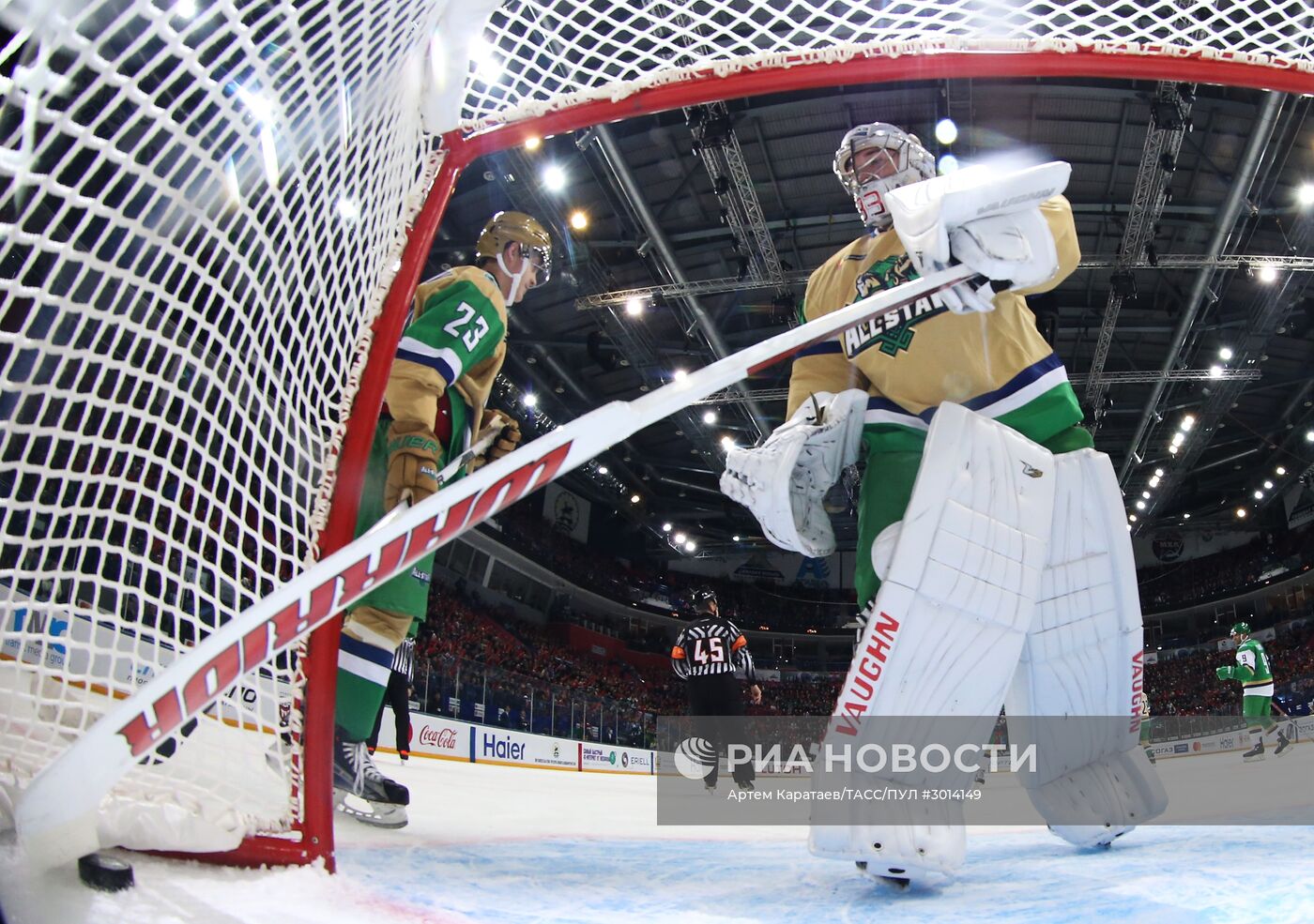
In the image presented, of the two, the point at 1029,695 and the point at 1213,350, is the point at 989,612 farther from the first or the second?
the point at 1213,350

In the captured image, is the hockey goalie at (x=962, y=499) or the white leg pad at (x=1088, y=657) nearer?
the hockey goalie at (x=962, y=499)

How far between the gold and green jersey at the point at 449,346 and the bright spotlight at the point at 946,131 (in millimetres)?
7235

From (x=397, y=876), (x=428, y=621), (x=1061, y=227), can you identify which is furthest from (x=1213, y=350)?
(x=397, y=876)

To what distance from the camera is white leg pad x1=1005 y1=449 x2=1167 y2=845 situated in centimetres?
156

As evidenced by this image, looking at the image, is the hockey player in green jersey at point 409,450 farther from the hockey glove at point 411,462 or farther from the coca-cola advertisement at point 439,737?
the coca-cola advertisement at point 439,737

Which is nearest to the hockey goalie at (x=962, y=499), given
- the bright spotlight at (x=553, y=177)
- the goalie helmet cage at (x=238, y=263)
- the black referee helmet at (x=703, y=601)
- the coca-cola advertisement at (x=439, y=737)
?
the goalie helmet cage at (x=238, y=263)

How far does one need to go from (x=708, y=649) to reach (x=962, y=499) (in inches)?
160

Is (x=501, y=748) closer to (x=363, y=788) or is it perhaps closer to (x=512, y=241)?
(x=363, y=788)

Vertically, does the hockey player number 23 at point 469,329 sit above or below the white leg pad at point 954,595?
above

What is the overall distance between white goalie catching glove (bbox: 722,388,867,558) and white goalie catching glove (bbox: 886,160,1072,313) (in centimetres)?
33

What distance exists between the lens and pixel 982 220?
137 centimetres

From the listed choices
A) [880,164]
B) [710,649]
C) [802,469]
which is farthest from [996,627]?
[710,649]

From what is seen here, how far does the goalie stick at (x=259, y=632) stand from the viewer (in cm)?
64

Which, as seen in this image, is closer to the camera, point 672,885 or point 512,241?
point 672,885
